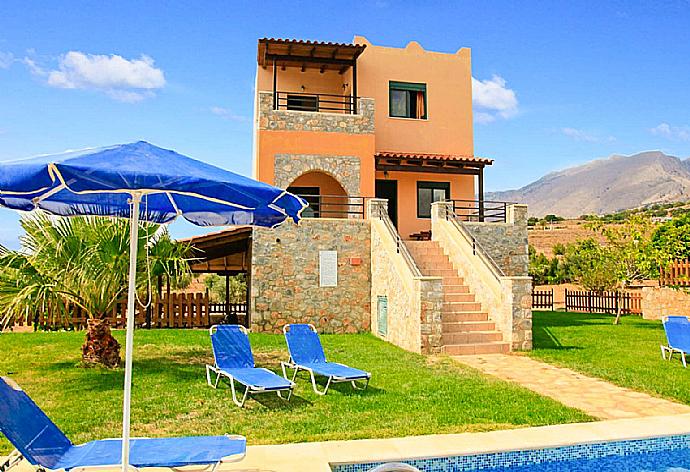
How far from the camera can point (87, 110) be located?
16.9 metres

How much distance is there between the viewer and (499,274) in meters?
15.1

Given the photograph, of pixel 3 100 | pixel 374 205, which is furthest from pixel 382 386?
pixel 3 100

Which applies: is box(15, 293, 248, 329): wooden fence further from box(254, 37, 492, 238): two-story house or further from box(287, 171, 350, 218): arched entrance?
box(287, 171, 350, 218): arched entrance

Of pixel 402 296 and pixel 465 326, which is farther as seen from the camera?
pixel 402 296

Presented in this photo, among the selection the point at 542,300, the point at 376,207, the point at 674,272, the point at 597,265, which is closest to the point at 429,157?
the point at 376,207

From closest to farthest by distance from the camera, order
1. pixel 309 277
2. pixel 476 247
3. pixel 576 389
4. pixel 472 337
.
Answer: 1. pixel 576 389
2. pixel 472 337
3. pixel 476 247
4. pixel 309 277

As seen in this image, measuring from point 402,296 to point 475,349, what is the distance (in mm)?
2230

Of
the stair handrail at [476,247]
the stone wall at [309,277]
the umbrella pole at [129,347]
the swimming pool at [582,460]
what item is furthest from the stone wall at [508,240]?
the umbrella pole at [129,347]

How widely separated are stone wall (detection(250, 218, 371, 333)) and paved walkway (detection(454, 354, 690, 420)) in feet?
17.8

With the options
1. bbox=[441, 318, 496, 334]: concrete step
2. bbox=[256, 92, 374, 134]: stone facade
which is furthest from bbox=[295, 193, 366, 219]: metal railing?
bbox=[441, 318, 496, 334]: concrete step

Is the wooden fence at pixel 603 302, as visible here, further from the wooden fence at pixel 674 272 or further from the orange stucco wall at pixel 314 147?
the orange stucco wall at pixel 314 147

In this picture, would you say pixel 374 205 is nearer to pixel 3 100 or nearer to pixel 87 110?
pixel 87 110

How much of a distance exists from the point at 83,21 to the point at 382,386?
502 inches

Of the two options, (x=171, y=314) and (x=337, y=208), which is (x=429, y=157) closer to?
(x=337, y=208)
